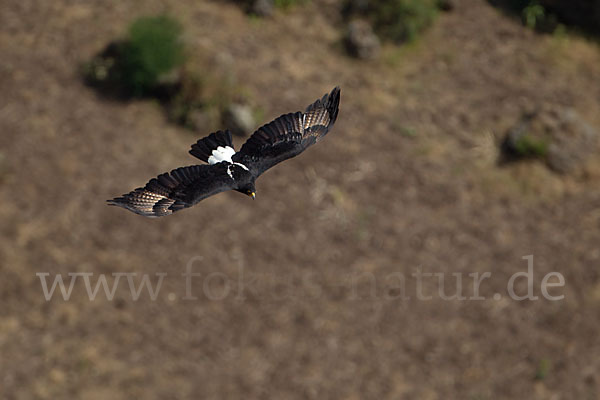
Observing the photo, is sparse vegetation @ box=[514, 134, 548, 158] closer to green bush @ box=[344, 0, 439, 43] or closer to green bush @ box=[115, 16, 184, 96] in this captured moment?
green bush @ box=[344, 0, 439, 43]

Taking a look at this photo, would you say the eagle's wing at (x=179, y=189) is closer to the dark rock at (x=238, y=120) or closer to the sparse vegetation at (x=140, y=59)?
the dark rock at (x=238, y=120)

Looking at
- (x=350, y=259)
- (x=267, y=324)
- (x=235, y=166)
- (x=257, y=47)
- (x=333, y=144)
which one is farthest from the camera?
(x=257, y=47)

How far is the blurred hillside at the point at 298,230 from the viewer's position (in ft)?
39.4

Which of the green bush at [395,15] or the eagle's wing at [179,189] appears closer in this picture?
the eagle's wing at [179,189]

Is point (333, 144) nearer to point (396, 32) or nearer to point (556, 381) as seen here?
point (396, 32)

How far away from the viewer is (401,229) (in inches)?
540

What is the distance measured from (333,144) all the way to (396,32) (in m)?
3.54

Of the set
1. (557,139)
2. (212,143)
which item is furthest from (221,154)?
(557,139)

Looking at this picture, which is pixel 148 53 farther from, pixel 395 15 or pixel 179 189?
pixel 179 189

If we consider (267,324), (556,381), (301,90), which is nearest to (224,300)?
(267,324)

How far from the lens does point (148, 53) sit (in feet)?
44.7

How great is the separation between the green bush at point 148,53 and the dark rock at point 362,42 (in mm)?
4067

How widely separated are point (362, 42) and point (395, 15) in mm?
1173

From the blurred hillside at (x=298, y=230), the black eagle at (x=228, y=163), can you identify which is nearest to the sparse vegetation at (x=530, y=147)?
the blurred hillside at (x=298, y=230)
